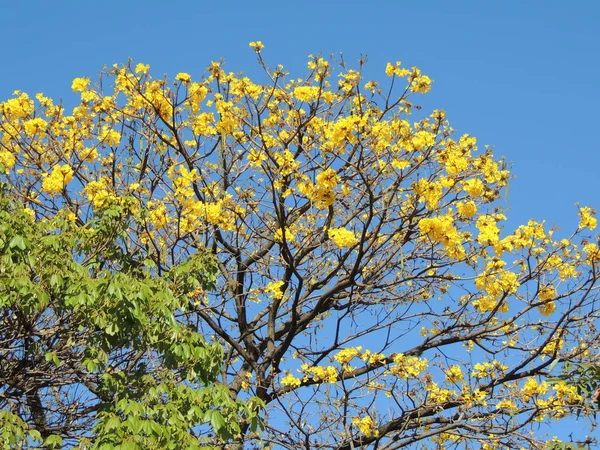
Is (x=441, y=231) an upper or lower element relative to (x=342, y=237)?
lower

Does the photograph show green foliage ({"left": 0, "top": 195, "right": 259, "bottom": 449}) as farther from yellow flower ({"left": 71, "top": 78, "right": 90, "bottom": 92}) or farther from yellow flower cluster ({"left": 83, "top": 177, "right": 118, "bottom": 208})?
yellow flower ({"left": 71, "top": 78, "right": 90, "bottom": 92})

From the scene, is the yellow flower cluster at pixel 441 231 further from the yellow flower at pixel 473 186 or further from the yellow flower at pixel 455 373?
the yellow flower at pixel 455 373

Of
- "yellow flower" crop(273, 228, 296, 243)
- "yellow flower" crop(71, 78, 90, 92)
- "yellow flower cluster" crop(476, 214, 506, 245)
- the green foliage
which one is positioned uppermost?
"yellow flower" crop(71, 78, 90, 92)

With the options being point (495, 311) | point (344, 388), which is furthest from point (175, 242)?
point (495, 311)

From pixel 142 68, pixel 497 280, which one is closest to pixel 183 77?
pixel 142 68

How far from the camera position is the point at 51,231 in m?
6.16

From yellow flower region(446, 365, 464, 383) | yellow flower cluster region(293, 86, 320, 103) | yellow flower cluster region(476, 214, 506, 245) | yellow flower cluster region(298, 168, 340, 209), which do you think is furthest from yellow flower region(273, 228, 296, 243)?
yellow flower region(446, 365, 464, 383)

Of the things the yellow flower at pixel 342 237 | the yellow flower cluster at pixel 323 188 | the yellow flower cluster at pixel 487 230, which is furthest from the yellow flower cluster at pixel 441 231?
the yellow flower cluster at pixel 323 188

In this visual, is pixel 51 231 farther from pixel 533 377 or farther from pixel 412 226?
pixel 533 377

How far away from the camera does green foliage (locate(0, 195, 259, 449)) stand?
16.4 ft

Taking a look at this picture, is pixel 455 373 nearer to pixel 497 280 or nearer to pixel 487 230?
pixel 497 280

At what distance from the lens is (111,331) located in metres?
5.33

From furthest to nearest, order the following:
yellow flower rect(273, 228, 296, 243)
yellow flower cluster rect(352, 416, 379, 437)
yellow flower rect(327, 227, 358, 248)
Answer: yellow flower rect(273, 228, 296, 243) → yellow flower cluster rect(352, 416, 379, 437) → yellow flower rect(327, 227, 358, 248)

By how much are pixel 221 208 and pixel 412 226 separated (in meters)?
1.81
